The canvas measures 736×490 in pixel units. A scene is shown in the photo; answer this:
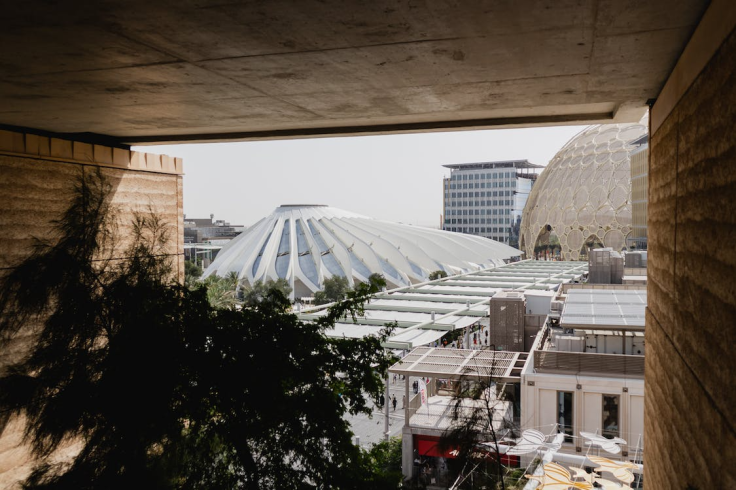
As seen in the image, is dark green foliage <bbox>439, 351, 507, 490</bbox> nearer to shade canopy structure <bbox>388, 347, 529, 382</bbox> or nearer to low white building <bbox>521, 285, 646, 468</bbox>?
→ low white building <bbox>521, 285, 646, 468</bbox>

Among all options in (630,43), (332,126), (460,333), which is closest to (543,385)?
(332,126)

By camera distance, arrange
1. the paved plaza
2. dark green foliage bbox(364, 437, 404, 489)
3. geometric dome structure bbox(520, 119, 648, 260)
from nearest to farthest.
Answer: dark green foliage bbox(364, 437, 404, 489) → the paved plaza → geometric dome structure bbox(520, 119, 648, 260)

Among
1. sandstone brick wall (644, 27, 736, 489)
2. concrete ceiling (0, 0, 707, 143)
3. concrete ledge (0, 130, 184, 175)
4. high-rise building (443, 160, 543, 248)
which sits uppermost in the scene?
high-rise building (443, 160, 543, 248)

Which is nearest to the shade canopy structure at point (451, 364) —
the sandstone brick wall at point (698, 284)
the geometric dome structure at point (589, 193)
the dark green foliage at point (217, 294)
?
the dark green foliage at point (217, 294)

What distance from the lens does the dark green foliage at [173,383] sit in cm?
453

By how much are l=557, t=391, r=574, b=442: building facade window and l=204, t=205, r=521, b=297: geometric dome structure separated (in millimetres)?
30085

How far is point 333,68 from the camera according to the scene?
426 centimetres

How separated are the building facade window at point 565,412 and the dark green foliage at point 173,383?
7.57 meters

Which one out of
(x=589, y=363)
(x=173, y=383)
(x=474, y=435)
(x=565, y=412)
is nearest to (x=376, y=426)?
(x=565, y=412)

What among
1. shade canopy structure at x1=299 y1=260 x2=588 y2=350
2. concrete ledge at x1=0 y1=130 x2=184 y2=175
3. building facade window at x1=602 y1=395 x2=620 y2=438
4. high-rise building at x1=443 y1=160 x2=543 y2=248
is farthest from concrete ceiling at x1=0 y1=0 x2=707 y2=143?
high-rise building at x1=443 y1=160 x2=543 y2=248

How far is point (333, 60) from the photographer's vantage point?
4.05 meters

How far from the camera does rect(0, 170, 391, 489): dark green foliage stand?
4527mm

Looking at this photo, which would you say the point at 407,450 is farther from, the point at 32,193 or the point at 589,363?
the point at 32,193

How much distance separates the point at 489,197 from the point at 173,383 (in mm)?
102035
